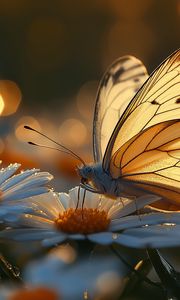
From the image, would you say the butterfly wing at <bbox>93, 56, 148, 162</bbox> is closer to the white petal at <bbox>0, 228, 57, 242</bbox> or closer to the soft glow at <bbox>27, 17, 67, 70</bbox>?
the white petal at <bbox>0, 228, 57, 242</bbox>

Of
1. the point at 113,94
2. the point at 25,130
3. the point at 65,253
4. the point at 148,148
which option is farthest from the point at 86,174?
the point at 25,130

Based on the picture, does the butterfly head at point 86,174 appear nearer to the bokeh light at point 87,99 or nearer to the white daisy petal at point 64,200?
the white daisy petal at point 64,200

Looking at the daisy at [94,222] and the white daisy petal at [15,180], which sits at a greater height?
the white daisy petal at [15,180]

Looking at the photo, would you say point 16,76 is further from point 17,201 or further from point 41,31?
point 17,201

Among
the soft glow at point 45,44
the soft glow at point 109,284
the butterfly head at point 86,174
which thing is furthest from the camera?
the soft glow at point 45,44

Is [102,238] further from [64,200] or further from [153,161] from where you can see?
[153,161]

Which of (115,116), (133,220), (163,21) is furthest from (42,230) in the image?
(163,21)

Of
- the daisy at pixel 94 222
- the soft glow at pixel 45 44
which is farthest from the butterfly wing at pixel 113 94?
the soft glow at pixel 45 44

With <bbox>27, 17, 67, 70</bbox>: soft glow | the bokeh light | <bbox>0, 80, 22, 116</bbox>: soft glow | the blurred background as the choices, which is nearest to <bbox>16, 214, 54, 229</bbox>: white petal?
the bokeh light
